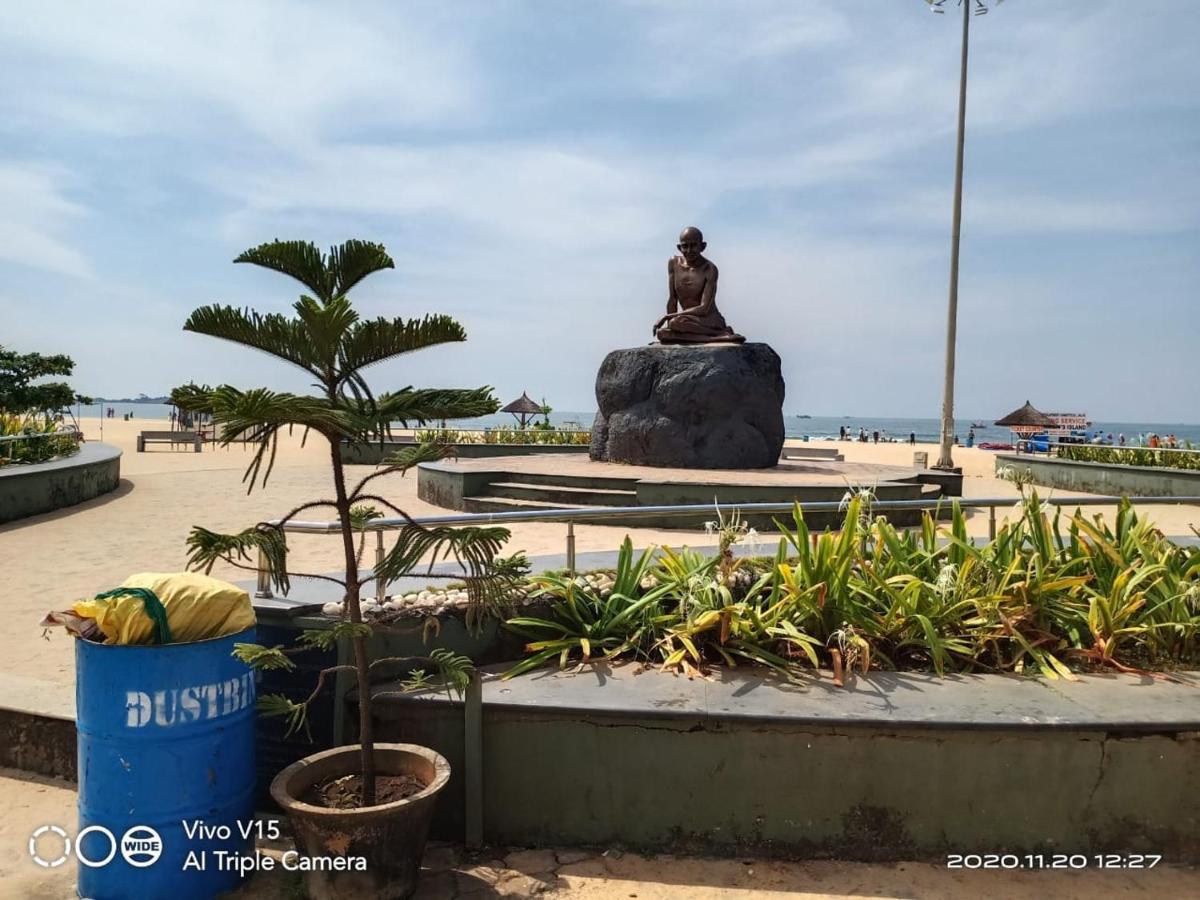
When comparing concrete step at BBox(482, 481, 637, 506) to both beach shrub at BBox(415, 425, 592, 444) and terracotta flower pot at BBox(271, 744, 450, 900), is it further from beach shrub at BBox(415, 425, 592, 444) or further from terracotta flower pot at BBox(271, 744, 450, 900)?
beach shrub at BBox(415, 425, 592, 444)

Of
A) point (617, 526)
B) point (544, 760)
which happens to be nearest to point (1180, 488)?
point (617, 526)

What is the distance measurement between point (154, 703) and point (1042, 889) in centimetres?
344

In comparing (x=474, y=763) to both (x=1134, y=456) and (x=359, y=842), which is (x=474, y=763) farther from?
(x=1134, y=456)

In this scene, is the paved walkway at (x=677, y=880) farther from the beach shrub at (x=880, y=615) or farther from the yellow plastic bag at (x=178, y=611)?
the yellow plastic bag at (x=178, y=611)

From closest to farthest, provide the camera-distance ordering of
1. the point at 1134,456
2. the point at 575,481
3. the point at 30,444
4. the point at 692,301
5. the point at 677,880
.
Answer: the point at 677,880 → the point at 575,481 → the point at 30,444 → the point at 692,301 → the point at 1134,456

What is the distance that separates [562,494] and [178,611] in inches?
348

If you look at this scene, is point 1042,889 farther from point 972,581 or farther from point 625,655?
point 625,655

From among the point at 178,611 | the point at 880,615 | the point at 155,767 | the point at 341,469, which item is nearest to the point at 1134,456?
the point at 880,615

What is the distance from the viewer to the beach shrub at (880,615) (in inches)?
161

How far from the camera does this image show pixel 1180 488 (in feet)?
49.6

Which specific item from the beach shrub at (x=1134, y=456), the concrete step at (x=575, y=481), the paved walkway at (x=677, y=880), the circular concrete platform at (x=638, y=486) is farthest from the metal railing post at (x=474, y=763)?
the beach shrub at (x=1134, y=456)

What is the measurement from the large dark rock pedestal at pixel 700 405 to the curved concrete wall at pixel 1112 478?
5.93 meters

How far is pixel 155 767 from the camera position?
3.00 meters

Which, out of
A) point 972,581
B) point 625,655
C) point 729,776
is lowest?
point 729,776
